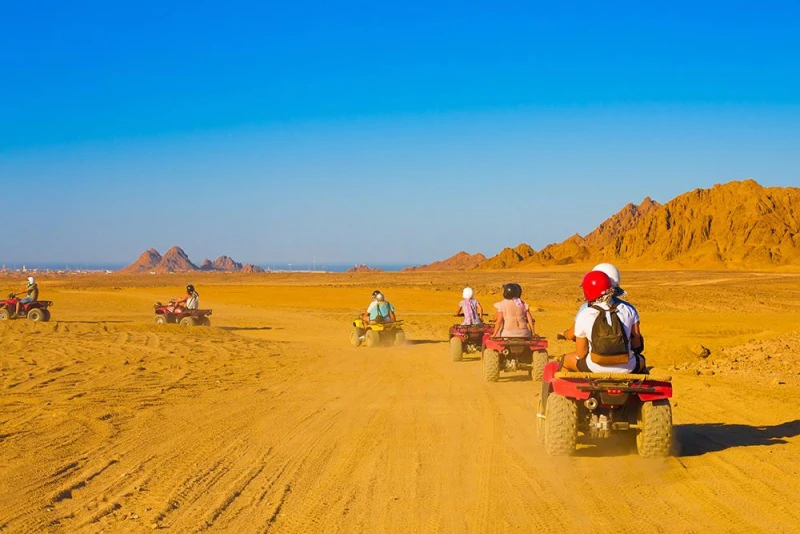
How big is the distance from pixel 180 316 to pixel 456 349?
14261 mm

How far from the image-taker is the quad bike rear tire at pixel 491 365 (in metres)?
14.5

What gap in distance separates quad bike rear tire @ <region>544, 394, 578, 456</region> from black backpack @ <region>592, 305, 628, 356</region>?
657mm

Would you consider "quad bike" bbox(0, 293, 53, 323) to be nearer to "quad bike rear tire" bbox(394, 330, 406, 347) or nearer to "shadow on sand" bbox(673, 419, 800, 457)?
"quad bike rear tire" bbox(394, 330, 406, 347)

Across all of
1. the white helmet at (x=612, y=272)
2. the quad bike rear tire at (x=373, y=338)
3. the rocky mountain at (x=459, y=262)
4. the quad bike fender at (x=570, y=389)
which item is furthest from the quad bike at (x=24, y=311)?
the rocky mountain at (x=459, y=262)

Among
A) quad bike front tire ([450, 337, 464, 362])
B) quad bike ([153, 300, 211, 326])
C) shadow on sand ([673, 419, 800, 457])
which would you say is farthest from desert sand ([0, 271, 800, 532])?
quad bike ([153, 300, 211, 326])

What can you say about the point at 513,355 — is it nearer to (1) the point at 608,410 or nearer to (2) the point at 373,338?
(1) the point at 608,410

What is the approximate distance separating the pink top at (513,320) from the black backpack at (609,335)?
21.8 feet

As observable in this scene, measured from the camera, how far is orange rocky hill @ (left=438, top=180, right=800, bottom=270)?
109m

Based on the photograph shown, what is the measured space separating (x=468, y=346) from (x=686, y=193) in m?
127

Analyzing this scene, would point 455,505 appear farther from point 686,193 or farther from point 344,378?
point 686,193

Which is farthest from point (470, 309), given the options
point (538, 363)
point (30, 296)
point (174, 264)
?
point (174, 264)

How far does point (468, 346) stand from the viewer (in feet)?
60.4

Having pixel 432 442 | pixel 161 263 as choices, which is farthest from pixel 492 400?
pixel 161 263

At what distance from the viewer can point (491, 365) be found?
47.9 feet
